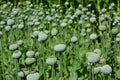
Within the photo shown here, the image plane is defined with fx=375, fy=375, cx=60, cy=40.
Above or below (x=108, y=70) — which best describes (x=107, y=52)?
below

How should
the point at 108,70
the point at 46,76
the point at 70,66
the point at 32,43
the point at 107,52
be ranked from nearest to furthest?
1. the point at 108,70
2. the point at 46,76
3. the point at 70,66
4. the point at 107,52
5. the point at 32,43

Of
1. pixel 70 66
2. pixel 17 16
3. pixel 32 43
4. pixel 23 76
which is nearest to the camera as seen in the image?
pixel 23 76

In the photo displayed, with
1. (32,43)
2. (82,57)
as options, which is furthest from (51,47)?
(82,57)

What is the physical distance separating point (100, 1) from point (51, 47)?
10.9 ft

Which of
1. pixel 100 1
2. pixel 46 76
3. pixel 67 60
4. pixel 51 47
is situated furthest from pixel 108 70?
pixel 100 1

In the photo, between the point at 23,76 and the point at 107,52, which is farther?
the point at 107,52

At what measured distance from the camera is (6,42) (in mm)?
6125

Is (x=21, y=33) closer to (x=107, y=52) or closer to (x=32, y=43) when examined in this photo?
(x=32, y=43)

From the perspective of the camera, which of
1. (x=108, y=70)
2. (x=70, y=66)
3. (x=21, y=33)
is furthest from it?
(x=21, y=33)

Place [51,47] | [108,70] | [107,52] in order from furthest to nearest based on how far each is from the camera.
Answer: [51,47] → [107,52] → [108,70]

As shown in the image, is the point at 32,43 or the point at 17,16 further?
the point at 17,16

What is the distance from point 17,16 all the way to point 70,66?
320 cm

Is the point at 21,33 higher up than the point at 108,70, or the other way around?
the point at 108,70

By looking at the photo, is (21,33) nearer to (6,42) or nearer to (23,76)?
(6,42)
